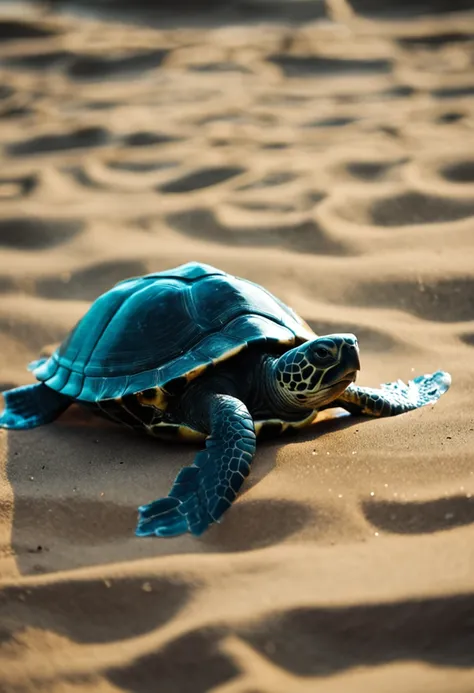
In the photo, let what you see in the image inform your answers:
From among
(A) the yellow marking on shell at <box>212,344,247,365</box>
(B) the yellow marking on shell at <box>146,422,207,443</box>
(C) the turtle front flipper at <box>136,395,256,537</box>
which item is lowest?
(B) the yellow marking on shell at <box>146,422,207,443</box>

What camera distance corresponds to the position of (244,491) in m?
2.63

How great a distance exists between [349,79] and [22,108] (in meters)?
2.83

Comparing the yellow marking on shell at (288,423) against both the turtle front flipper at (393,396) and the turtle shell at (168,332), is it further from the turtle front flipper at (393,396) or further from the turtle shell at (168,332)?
the turtle shell at (168,332)

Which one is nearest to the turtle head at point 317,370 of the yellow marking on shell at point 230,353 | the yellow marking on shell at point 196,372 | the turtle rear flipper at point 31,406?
the yellow marking on shell at point 230,353

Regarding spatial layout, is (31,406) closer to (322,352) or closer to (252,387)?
(252,387)

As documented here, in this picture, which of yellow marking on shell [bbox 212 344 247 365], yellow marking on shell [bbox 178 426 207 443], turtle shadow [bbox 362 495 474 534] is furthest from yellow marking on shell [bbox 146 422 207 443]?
turtle shadow [bbox 362 495 474 534]

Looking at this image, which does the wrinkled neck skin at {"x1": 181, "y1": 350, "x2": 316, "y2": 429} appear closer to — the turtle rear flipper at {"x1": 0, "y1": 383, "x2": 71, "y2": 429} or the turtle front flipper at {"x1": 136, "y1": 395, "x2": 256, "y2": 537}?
the turtle front flipper at {"x1": 136, "y1": 395, "x2": 256, "y2": 537}

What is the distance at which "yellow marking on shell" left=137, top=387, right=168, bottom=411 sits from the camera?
301 cm

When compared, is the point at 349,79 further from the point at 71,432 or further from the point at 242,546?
the point at 242,546

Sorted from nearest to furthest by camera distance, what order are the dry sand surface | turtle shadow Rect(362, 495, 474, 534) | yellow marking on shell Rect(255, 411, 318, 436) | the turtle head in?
the dry sand surface, turtle shadow Rect(362, 495, 474, 534), the turtle head, yellow marking on shell Rect(255, 411, 318, 436)

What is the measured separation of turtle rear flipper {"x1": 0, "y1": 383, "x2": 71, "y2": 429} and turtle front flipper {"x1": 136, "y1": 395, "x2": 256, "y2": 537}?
2.99 feet

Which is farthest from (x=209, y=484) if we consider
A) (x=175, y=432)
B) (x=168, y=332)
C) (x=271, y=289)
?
(x=271, y=289)

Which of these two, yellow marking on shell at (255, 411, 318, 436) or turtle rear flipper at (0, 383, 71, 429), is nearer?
yellow marking on shell at (255, 411, 318, 436)

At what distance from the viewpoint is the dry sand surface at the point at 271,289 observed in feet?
6.92
